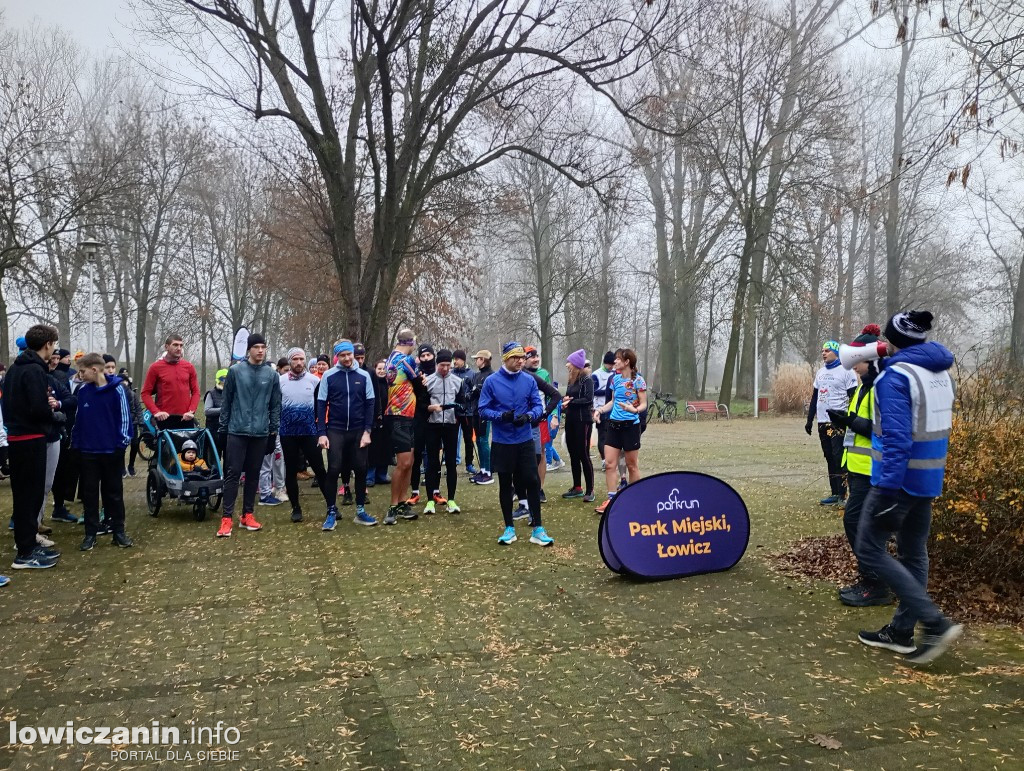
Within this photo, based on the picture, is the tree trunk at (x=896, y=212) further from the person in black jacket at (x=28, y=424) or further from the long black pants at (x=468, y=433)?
the person in black jacket at (x=28, y=424)

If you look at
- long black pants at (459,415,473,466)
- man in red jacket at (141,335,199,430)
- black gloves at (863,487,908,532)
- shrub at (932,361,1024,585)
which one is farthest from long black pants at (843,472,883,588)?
man in red jacket at (141,335,199,430)

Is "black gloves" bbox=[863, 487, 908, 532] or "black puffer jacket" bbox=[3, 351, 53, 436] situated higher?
"black puffer jacket" bbox=[3, 351, 53, 436]

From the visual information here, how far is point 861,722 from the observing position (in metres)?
3.68

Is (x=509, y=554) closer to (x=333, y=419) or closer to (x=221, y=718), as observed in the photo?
(x=333, y=419)

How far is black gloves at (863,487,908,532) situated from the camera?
4.47m

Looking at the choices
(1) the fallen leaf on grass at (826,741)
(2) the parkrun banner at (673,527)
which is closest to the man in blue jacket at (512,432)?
(2) the parkrun banner at (673,527)

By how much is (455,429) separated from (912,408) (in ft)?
18.9

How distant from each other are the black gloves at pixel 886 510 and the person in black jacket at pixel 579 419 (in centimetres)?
525

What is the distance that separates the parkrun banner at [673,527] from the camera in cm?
608

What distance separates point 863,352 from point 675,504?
1853mm

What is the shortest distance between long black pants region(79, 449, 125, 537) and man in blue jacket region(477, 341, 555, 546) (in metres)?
3.67

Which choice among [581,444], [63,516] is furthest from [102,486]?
[581,444]

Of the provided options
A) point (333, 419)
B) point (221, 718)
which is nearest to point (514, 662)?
point (221, 718)

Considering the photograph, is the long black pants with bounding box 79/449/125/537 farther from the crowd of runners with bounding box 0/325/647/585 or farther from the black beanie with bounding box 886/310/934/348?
the black beanie with bounding box 886/310/934/348
